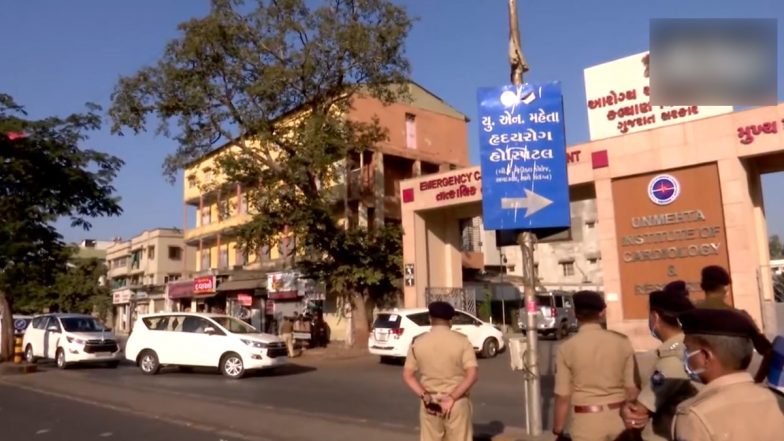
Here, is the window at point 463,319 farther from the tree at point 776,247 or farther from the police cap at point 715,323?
the tree at point 776,247

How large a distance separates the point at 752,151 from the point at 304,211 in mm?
14523

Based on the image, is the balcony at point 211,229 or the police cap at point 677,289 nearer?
the police cap at point 677,289

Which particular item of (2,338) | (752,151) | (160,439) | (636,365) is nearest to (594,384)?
(636,365)

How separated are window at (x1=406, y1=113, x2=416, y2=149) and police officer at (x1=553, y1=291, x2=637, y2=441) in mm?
29635

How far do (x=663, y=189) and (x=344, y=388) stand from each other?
11.6 m

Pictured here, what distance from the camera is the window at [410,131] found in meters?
34.6

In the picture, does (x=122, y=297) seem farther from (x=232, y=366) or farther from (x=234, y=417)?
(x=234, y=417)

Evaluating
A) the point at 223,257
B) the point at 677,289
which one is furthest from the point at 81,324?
the point at 677,289

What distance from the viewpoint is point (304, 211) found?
25781 mm

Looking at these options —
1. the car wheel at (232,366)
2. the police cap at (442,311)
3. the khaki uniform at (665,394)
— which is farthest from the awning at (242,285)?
the khaki uniform at (665,394)

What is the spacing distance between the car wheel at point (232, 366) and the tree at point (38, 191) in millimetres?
8006

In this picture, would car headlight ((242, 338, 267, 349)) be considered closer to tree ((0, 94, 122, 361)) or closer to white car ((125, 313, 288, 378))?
white car ((125, 313, 288, 378))

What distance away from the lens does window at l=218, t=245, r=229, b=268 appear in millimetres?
43688

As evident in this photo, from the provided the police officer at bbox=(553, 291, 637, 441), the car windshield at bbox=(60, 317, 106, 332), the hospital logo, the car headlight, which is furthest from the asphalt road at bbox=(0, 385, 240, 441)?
the hospital logo
